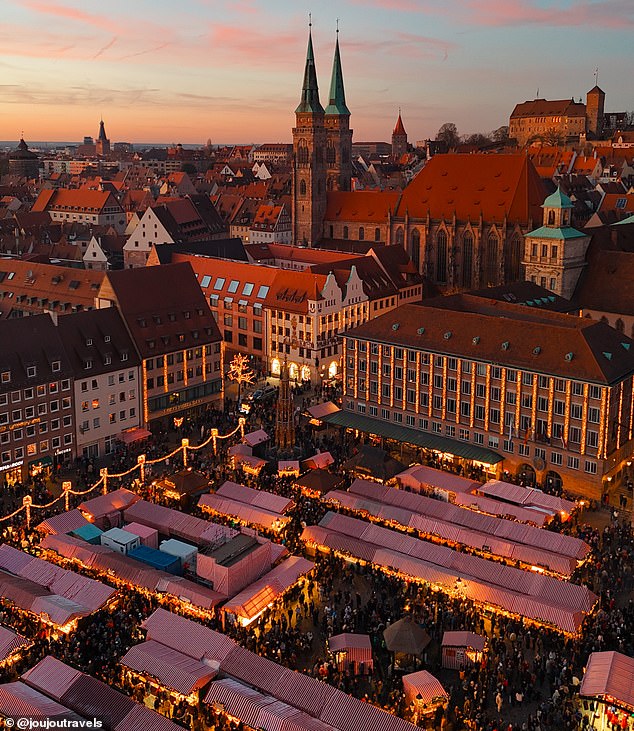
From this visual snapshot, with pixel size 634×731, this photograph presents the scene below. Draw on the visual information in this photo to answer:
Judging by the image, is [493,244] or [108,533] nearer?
[108,533]

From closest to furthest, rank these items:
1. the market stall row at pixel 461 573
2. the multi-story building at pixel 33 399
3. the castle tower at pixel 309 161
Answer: the market stall row at pixel 461 573, the multi-story building at pixel 33 399, the castle tower at pixel 309 161

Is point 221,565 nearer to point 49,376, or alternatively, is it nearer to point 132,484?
point 132,484

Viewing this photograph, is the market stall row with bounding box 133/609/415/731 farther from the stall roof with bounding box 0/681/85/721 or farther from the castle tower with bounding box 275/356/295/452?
the castle tower with bounding box 275/356/295/452

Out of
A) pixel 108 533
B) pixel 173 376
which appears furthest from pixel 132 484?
pixel 173 376

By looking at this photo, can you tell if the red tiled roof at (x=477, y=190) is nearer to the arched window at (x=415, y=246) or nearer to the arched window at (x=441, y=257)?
the arched window at (x=415, y=246)

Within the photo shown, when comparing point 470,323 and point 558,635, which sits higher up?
point 470,323

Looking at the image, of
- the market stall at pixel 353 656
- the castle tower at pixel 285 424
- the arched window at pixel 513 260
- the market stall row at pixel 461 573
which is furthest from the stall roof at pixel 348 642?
the arched window at pixel 513 260

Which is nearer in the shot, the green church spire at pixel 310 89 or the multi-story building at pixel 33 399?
the multi-story building at pixel 33 399
